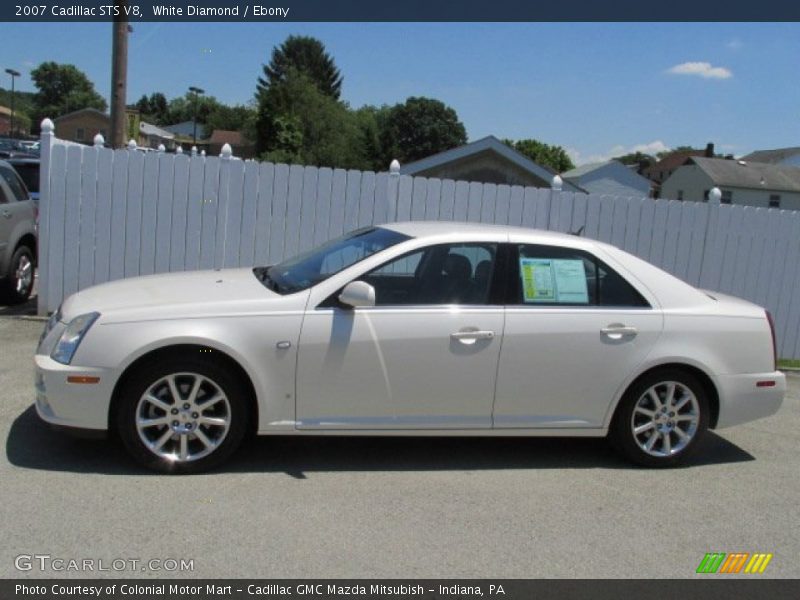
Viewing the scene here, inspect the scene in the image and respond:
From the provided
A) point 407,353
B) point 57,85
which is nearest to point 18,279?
point 407,353

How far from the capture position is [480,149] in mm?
22891

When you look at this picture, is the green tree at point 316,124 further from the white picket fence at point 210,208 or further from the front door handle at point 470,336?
the front door handle at point 470,336

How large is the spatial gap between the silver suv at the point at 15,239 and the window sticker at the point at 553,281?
643cm

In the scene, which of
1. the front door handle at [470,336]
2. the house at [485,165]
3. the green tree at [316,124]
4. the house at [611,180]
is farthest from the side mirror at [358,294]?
the house at [611,180]

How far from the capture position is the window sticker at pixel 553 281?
16.6ft

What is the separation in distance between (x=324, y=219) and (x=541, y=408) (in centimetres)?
436

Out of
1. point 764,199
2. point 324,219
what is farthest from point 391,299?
point 764,199

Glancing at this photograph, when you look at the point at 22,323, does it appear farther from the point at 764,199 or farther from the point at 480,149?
the point at 764,199

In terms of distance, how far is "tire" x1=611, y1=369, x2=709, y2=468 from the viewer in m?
5.15

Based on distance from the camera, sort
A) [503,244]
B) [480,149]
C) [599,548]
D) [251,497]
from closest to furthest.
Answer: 1. [599,548]
2. [251,497]
3. [503,244]
4. [480,149]

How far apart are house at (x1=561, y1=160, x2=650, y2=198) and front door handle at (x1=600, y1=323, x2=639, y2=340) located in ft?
168
